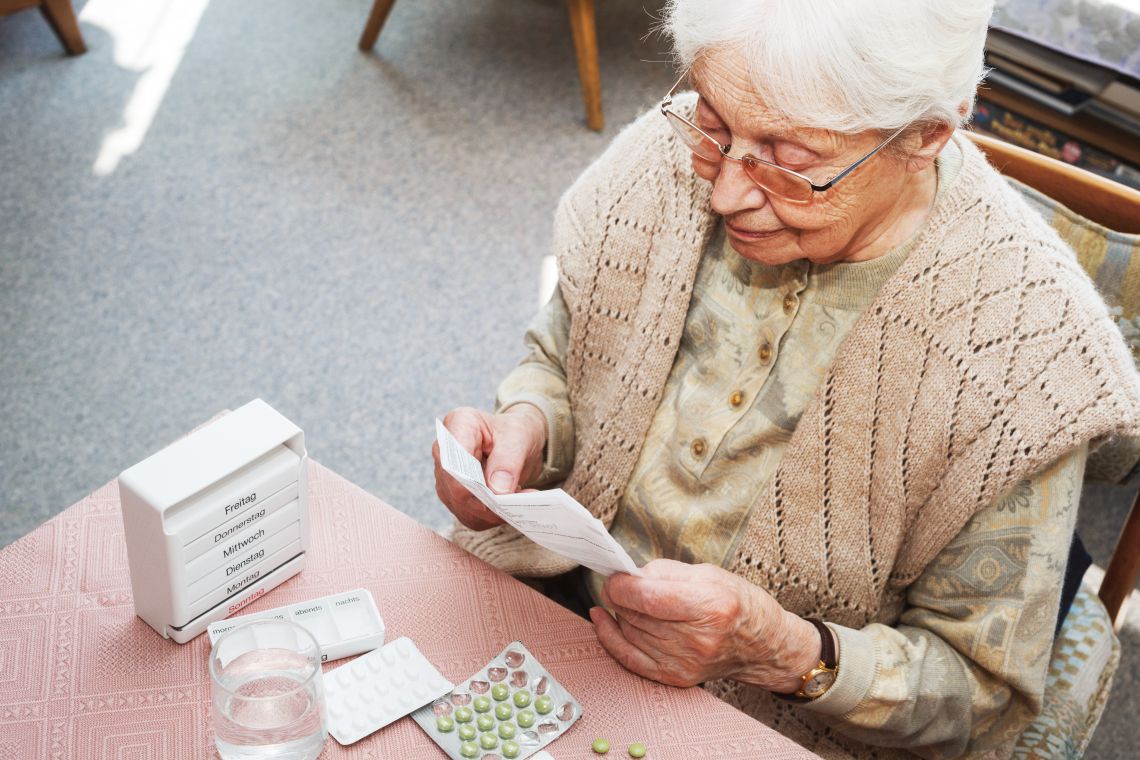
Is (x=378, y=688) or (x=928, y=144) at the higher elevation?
(x=928, y=144)

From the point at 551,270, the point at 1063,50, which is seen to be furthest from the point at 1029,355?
the point at 551,270

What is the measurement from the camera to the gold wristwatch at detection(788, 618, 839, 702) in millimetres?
1132

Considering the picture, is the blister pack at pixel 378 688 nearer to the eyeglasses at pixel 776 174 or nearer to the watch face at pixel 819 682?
the watch face at pixel 819 682

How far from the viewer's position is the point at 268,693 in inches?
36.5

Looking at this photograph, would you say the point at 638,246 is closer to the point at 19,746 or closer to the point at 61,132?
the point at 19,746

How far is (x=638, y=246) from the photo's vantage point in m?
1.34

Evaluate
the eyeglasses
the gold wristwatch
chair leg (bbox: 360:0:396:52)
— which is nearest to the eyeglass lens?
the eyeglasses

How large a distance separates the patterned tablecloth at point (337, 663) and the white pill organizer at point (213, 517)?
0.11ft

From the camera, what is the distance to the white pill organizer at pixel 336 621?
1.02 metres

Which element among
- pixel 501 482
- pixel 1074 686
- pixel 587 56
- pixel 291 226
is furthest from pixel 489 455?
pixel 587 56

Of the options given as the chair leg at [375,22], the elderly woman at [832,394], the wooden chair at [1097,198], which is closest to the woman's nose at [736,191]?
the elderly woman at [832,394]

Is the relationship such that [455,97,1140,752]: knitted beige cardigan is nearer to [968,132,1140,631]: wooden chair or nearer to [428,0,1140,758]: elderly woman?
[428,0,1140,758]: elderly woman

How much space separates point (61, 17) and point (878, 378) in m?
2.73

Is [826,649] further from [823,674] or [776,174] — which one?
[776,174]
